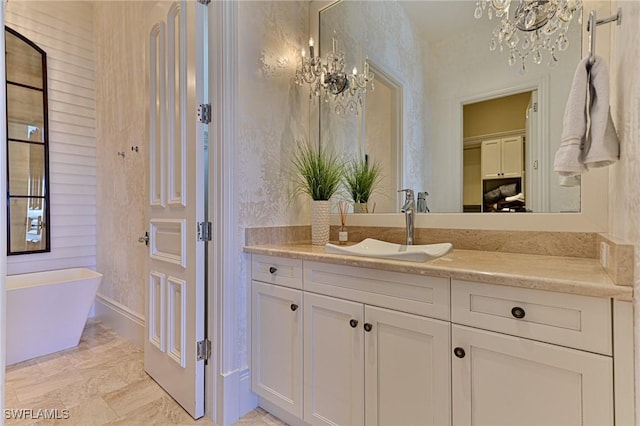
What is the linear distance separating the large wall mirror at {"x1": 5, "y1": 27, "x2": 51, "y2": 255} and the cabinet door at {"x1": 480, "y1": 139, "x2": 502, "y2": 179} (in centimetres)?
358

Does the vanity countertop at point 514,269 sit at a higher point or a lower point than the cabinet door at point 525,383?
higher

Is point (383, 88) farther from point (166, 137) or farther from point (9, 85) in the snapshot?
point (9, 85)

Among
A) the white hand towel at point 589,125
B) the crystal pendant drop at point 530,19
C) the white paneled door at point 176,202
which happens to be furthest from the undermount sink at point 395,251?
the crystal pendant drop at point 530,19

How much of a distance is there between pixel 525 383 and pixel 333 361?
2.32 ft

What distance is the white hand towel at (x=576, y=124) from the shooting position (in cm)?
97

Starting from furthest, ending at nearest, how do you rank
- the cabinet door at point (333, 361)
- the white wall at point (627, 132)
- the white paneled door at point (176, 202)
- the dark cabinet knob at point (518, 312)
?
the white paneled door at point (176, 202) < the cabinet door at point (333, 361) < the dark cabinet knob at point (518, 312) < the white wall at point (627, 132)

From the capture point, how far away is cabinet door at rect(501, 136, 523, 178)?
1463 millimetres

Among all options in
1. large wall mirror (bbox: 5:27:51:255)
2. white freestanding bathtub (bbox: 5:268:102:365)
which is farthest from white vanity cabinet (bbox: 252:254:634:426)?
large wall mirror (bbox: 5:27:51:255)

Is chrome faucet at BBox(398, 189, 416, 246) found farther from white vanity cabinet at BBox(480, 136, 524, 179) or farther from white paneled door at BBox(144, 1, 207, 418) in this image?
white paneled door at BBox(144, 1, 207, 418)

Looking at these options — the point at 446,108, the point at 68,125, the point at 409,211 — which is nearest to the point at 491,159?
the point at 446,108

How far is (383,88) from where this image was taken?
1.95 m

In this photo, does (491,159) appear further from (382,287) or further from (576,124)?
(382,287)

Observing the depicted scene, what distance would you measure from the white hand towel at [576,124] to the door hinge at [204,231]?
1491mm

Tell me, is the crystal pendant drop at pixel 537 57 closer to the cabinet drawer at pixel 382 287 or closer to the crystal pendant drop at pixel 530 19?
the crystal pendant drop at pixel 530 19
